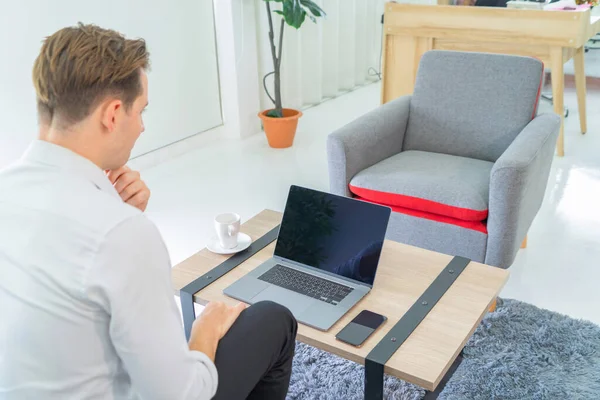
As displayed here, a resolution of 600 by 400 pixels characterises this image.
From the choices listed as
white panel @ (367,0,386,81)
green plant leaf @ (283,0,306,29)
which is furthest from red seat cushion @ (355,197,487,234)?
white panel @ (367,0,386,81)

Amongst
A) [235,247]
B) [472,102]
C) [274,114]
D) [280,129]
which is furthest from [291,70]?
[235,247]

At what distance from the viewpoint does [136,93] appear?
104 cm

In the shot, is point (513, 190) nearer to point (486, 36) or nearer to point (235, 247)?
point (235, 247)

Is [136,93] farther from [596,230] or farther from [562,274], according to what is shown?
[596,230]

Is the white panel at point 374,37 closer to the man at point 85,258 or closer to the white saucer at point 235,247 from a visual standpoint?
the white saucer at point 235,247

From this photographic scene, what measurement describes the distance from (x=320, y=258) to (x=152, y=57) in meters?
2.21

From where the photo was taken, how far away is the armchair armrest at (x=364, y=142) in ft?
7.65

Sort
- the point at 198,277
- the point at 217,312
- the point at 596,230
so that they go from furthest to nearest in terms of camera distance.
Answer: the point at 596,230, the point at 198,277, the point at 217,312

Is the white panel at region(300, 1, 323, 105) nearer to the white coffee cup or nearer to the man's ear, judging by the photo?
the white coffee cup

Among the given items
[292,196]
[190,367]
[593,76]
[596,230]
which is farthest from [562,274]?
[593,76]

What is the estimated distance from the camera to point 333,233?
65.4 inches

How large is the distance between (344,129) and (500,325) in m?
0.90

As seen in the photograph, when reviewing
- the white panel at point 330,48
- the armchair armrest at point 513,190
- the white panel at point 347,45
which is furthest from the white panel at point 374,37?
the armchair armrest at point 513,190

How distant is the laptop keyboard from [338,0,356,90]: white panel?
144 inches
